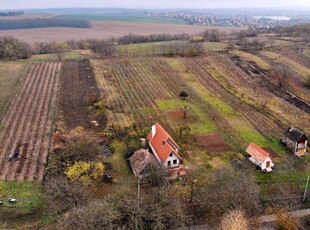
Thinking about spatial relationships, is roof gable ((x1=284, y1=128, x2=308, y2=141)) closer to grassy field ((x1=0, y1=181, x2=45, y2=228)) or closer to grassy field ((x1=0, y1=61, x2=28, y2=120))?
grassy field ((x1=0, y1=181, x2=45, y2=228))

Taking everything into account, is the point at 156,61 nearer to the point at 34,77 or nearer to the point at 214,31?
the point at 34,77

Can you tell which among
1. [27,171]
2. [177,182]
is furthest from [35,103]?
[177,182]

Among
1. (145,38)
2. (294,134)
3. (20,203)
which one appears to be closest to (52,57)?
(145,38)

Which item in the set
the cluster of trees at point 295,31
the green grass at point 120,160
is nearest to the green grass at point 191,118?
the green grass at point 120,160

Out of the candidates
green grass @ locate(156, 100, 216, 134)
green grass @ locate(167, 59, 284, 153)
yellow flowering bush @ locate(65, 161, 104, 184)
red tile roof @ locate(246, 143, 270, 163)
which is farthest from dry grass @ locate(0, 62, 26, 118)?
red tile roof @ locate(246, 143, 270, 163)

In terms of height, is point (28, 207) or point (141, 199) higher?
point (141, 199)

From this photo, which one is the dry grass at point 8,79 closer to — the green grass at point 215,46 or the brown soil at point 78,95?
the brown soil at point 78,95

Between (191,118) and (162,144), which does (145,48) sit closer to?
(191,118)
